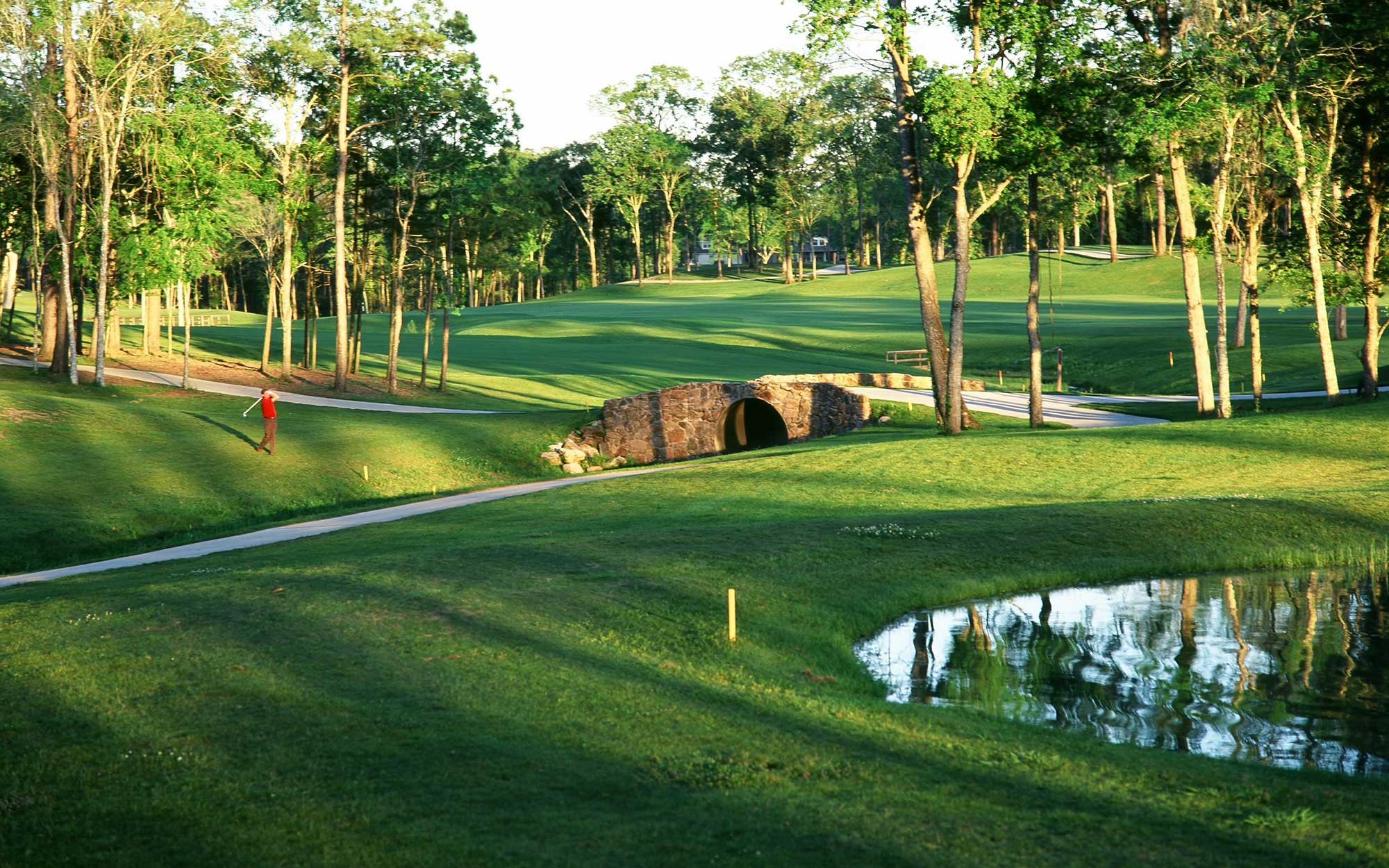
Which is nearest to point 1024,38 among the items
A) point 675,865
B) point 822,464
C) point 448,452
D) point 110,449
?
point 822,464

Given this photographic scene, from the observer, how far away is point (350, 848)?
24.5 feet

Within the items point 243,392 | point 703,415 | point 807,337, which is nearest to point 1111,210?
point 807,337

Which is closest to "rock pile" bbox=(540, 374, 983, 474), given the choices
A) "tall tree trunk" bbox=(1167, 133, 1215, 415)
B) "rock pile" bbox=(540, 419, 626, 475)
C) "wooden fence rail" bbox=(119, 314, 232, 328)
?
"rock pile" bbox=(540, 419, 626, 475)

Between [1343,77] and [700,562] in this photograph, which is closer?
[700,562]

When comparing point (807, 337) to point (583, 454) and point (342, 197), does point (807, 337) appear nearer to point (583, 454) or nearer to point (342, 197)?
point (342, 197)

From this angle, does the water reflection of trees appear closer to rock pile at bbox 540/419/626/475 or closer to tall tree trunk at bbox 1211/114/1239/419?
tall tree trunk at bbox 1211/114/1239/419

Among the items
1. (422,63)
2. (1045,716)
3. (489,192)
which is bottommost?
(1045,716)

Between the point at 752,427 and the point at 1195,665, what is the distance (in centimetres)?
3341

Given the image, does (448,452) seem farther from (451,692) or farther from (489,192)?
(451,692)

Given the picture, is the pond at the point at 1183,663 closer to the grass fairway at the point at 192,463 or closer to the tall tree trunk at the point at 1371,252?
the grass fairway at the point at 192,463

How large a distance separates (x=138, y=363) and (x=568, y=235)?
91932 millimetres

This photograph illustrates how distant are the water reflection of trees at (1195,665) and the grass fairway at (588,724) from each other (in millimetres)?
869

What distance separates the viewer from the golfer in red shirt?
31562mm

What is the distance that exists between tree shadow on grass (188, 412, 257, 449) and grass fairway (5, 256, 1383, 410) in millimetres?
12092
